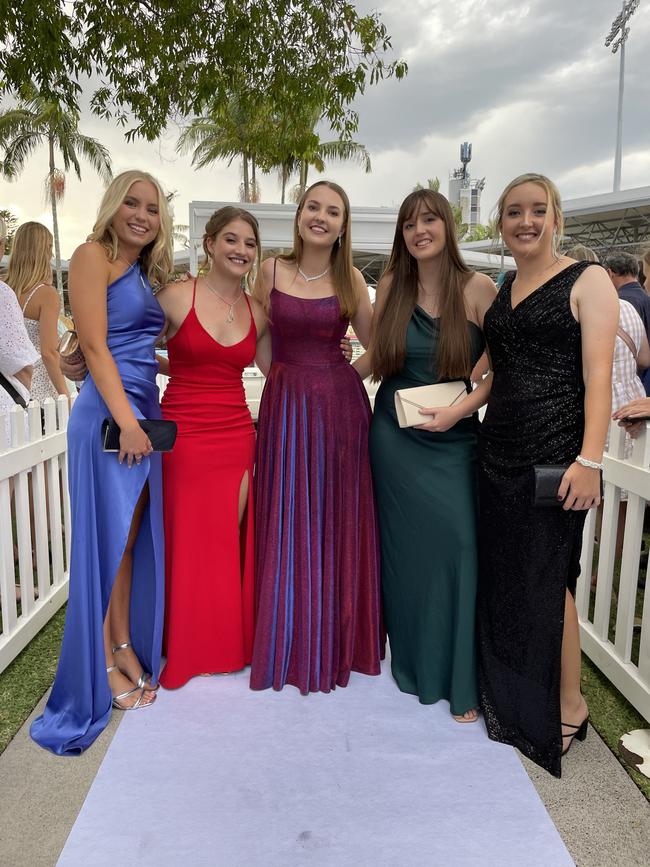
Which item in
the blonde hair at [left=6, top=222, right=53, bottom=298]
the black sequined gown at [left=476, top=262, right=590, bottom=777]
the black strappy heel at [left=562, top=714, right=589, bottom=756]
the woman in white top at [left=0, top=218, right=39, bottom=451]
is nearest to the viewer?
the black sequined gown at [left=476, top=262, right=590, bottom=777]

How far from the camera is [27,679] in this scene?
2826mm

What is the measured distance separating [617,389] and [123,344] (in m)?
2.87

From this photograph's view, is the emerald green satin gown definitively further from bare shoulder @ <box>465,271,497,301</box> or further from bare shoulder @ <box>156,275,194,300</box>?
bare shoulder @ <box>156,275,194,300</box>

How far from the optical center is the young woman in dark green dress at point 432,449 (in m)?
2.54

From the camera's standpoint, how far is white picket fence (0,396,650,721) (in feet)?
8.63

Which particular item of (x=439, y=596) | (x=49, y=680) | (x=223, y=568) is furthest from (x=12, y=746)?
(x=439, y=596)

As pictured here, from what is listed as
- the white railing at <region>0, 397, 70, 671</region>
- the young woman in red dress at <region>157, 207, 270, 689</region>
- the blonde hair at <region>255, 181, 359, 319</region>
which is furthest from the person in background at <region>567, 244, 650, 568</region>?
the white railing at <region>0, 397, 70, 671</region>

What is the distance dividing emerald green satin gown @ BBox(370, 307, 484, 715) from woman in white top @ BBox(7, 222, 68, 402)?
2.64m

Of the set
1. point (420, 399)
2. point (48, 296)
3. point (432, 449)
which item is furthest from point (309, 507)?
point (48, 296)

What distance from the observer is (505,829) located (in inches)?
75.9

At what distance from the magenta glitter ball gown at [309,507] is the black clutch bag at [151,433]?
1.65 feet

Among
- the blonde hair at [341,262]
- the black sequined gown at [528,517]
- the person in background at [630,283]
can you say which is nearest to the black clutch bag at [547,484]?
the black sequined gown at [528,517]

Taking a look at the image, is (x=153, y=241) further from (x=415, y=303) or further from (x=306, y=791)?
(x=306, y=791)

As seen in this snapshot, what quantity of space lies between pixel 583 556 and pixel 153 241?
2.69 meters
